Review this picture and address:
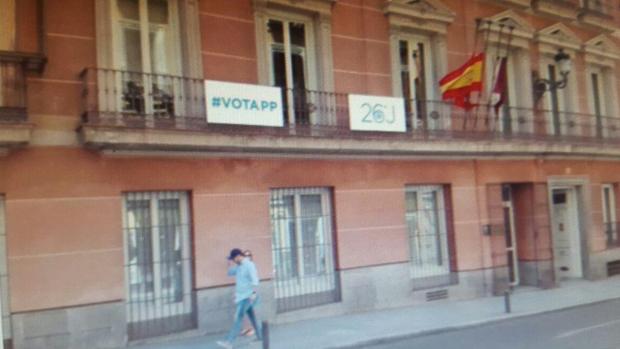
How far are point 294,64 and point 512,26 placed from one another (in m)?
6.82

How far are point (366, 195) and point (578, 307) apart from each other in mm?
5470

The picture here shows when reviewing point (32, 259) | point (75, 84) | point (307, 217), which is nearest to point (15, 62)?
point (75, 84)

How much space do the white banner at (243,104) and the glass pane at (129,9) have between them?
1813mm

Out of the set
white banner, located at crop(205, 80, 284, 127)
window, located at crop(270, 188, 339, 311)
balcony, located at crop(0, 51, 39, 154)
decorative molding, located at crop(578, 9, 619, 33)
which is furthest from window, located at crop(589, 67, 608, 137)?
balcony, located at crop(0, 51, 39, 154)

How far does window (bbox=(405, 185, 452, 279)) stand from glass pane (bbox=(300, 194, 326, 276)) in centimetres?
240

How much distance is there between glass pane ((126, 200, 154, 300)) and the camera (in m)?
10.0

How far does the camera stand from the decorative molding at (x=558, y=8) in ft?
54.8

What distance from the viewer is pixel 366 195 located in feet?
41.7

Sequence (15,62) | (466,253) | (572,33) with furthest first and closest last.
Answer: (572,33) → (466,253) → (15,62)

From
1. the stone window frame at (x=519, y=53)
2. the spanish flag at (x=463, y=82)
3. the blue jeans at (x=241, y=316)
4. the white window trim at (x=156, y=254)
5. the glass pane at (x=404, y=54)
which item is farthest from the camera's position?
the stone window frame at (x=519, y=53)

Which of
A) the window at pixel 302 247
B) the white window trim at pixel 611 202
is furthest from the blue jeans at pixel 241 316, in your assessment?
the white window trim at pixel 611 202

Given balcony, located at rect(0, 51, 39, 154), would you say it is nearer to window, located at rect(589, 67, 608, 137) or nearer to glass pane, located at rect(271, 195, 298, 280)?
glass pane, located at rect(271, 195, 298, 280)

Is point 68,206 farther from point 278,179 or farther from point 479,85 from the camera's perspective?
point 479,85

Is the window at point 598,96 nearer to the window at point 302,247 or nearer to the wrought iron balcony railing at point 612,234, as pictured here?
the wrought iron balcony railing at point 612,234
